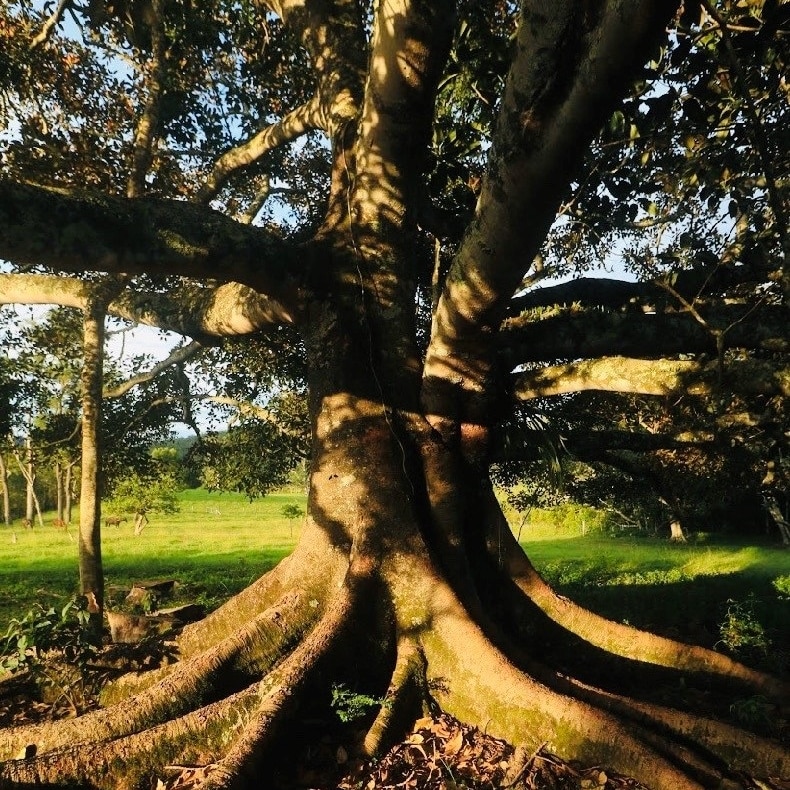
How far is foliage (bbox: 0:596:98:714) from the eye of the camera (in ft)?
14.9

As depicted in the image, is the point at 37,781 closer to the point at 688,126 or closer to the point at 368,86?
the point at 368,86

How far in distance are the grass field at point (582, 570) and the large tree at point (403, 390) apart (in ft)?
9.59

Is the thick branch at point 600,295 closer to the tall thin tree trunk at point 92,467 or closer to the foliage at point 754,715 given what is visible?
the foliage at point 754,715

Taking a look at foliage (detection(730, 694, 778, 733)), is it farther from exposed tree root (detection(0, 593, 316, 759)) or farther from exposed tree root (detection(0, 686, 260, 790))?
exposed tree root (detection(0, 686, 260, 790))

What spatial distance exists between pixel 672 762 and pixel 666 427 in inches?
338

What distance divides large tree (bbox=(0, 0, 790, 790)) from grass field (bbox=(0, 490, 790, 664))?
9.59 feet

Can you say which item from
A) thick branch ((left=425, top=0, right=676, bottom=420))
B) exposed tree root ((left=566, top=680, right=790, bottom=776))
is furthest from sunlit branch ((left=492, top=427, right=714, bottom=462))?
thick branch ((left=425, top=0, right=676, bottom=420))

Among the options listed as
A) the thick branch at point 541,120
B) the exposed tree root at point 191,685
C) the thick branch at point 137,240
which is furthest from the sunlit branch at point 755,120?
the exposed tree root at point 191,685

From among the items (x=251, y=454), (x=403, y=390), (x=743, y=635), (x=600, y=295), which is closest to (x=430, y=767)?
(x=403, y=390)

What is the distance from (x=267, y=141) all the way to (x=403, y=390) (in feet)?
17.0

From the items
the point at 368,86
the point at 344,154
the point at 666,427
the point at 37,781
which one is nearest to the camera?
the point at 37,781

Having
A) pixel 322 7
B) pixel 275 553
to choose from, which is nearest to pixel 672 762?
pixel 322 7

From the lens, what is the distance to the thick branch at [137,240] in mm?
Answer: 3889

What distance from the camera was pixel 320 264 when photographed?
5555 mm
